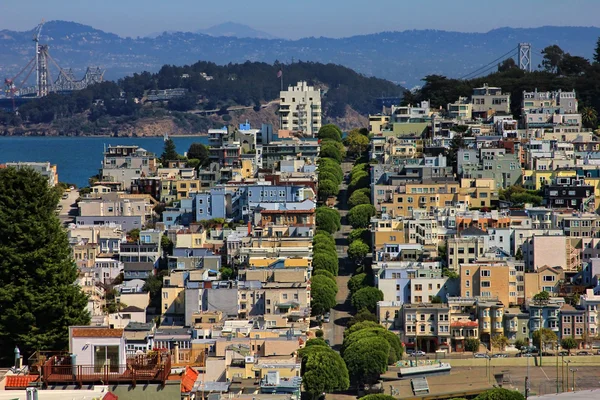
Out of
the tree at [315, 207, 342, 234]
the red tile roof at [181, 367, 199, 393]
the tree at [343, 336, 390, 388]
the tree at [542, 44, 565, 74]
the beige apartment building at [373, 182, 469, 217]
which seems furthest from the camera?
the tree at [542, 44, 565, 74]

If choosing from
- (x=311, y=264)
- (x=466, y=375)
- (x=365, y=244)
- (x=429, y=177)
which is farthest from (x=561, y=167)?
(x=466, y=375)

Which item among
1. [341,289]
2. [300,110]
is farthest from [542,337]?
[300,110]

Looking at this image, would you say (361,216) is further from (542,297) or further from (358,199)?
(542,297)

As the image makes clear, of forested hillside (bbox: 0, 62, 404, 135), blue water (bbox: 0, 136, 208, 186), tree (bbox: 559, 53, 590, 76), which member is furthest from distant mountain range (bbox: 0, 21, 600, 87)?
tree (bbox: 559, 53, 590, 76)

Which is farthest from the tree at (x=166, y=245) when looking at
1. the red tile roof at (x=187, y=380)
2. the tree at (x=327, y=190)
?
the red tile roof at (x=187, y=380)

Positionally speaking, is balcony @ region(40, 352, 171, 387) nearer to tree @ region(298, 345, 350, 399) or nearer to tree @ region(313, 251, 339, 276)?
tree @ region(298, 345, 350, 399)
